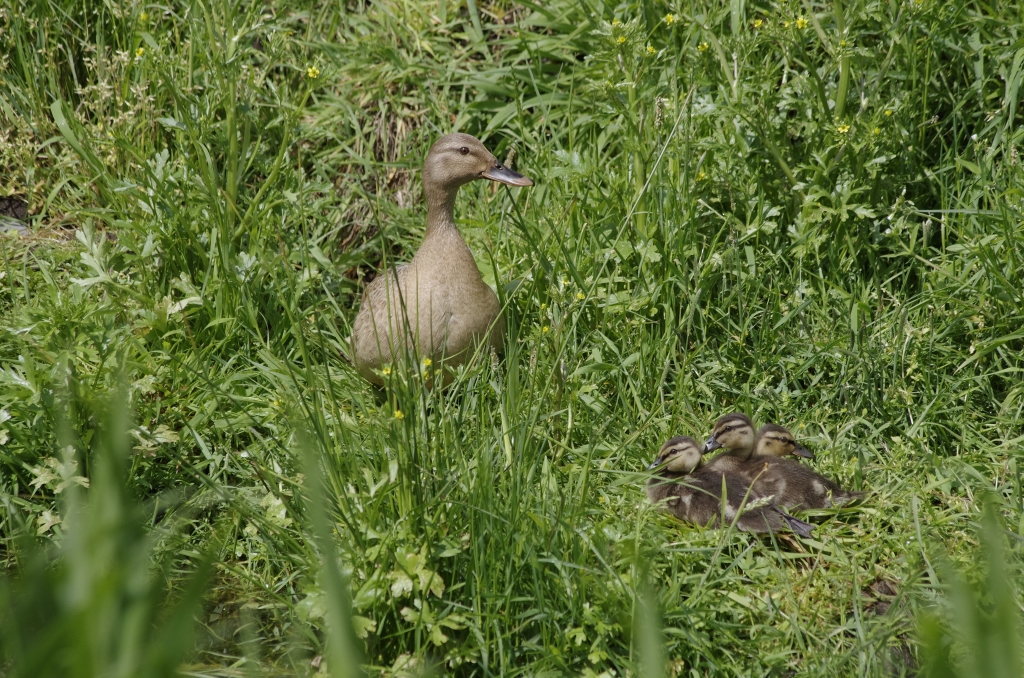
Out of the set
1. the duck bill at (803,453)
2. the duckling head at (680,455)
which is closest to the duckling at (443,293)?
the duckling head at (680,455)

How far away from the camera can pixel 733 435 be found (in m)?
4.12

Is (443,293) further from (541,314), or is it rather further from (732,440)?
(732,440)

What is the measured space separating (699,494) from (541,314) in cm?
127

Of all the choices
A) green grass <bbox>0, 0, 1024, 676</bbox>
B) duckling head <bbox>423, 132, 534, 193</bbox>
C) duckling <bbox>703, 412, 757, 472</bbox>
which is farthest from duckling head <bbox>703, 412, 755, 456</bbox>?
duckling head <bbox>423, 132, 534, 193</bbox>

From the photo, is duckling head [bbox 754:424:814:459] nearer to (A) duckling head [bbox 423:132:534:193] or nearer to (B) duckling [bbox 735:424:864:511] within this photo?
(B) duckling [bbox 735:424:864:511]

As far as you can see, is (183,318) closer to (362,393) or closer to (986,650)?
(362,393)

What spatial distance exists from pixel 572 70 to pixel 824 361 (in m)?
2.37

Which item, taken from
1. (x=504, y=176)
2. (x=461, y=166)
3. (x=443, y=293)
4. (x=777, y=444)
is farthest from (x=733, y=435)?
(x=461, y=166)

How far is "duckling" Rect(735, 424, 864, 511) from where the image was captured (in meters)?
3.86

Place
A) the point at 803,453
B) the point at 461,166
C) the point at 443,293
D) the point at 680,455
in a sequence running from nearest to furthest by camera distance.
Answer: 1. the point at 680,455
2. the point at 803,453
3. the point at 443,293
4. the point at 461,166

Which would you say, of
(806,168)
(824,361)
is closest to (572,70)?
(806,168)

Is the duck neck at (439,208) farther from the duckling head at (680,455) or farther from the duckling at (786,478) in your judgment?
the duckling at (786,478)

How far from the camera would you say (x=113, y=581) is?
1.44 metres

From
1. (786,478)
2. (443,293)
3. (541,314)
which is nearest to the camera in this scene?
(786,478)
